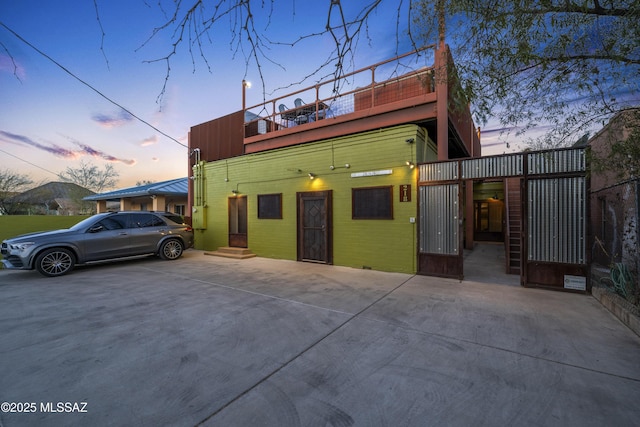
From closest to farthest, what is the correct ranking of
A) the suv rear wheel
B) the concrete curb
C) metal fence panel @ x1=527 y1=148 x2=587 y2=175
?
the concrete curb
metal fence panel @ x1=527 y1=148 x2=587 y2=175
the suv rear wheel

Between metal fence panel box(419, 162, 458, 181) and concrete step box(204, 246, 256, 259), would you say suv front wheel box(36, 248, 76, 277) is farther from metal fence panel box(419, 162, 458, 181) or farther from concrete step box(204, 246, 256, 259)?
metal fence panel box(419, 162, 458, 181)

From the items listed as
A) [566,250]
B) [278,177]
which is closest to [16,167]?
[278,177]

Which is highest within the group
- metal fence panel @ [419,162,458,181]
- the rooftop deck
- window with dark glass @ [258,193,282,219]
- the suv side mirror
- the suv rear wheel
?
A: the rooftop deck

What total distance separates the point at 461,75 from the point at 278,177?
20.9 ft

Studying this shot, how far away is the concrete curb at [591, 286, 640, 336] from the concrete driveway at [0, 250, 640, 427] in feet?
0.46

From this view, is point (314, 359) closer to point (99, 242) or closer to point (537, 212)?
point (537, 212)

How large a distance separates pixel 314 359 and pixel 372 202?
4954 millimetres

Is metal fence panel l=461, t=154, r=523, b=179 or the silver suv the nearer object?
metal fence panel l=461, t=154, r=523, b=179

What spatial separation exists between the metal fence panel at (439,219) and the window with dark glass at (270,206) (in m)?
4.73

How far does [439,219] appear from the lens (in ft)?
19.5

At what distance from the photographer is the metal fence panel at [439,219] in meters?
5.79

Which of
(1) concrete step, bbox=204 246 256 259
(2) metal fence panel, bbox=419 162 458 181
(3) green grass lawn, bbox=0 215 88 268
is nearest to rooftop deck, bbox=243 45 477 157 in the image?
Answer: (2) metal fence panel, bbox=419 162 458 181

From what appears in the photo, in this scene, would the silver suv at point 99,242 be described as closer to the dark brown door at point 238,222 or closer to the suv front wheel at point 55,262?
the suv front wheel at point 55,262

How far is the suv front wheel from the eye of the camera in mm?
6078
